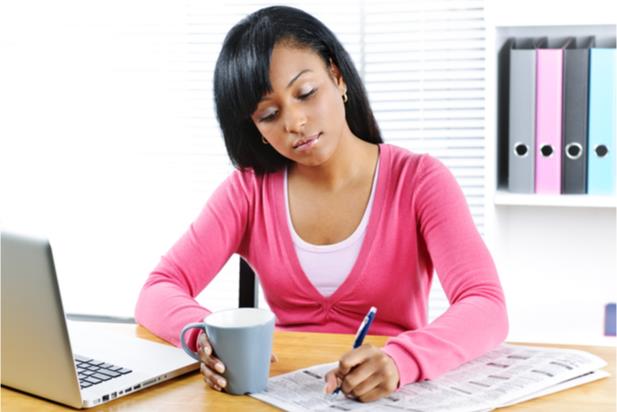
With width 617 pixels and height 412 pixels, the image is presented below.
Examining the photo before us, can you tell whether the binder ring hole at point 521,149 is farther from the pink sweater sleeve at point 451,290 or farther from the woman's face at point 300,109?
the woman's face at point 300,109

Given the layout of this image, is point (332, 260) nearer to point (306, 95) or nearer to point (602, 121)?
point (306, 95)

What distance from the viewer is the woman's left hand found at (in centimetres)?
108

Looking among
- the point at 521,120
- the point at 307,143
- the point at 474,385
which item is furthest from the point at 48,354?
the point at 521,120

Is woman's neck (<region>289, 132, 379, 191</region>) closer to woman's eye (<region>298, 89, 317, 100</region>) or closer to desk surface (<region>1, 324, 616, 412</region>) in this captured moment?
woman's eye (<region>298, 89, 317, 100</region>)

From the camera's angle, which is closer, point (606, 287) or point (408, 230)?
point (408, 230)

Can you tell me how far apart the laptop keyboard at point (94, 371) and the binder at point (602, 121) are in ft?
4.40

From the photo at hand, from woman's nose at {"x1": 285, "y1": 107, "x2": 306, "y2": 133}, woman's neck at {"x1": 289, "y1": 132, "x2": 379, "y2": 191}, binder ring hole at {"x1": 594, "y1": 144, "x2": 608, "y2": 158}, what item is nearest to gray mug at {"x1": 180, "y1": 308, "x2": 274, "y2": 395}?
woman's nose at {"x1": 285, "y1": 107, "x2": 306, "y2": 133}

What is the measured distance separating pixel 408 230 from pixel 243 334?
0.58 m

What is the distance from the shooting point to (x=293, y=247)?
1.65 metres

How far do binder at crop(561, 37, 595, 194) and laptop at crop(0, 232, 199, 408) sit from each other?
120 centimetres

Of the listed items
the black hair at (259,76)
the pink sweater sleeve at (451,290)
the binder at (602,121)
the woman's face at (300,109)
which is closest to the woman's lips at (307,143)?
the woman's face at (300,109)

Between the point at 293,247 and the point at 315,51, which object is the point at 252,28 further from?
the point at 293,247

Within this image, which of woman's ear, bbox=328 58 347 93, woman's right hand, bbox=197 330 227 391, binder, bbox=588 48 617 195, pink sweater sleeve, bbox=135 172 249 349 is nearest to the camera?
woman's right hand, bbox=197 330 227 391

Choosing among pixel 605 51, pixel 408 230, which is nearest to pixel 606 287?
pixel 605 51
